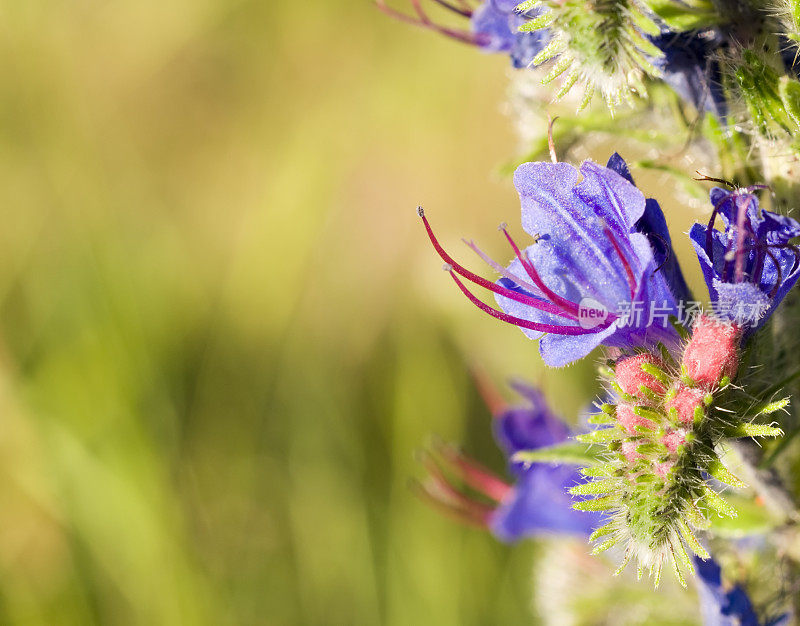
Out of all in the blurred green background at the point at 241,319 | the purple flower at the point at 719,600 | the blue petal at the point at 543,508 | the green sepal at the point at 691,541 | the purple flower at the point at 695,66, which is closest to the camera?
the green sepal at the point at 691,541

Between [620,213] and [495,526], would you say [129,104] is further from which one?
[620,213]

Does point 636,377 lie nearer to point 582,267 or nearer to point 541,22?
point 582,267

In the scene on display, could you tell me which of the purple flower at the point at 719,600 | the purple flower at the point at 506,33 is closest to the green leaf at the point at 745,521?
the purple flower at the point at 719,600

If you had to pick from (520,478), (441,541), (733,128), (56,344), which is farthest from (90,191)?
(733,128)

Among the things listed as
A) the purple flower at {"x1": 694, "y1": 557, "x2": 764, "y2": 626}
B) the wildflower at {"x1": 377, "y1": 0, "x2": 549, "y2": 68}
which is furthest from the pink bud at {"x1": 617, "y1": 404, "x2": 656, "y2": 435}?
the wildflower at {"x1": 377, "y1": 0, "x2": 549, "y2": 68}

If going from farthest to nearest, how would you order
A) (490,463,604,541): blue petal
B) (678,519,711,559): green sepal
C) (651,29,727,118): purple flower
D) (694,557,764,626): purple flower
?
(490,463,604,541): blue petal
(694,557,764,626): purple flower
(651,29,727,118): purple flower
(678,519,711,559): green sepal

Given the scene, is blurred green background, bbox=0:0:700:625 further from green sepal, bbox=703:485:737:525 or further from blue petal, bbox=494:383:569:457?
green sepal, bbox=703:485:737:525

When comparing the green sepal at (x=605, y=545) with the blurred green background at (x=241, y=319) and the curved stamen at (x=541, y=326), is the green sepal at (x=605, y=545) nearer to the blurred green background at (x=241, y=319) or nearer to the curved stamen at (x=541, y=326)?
the curved stamen at (x=541, y=326)
